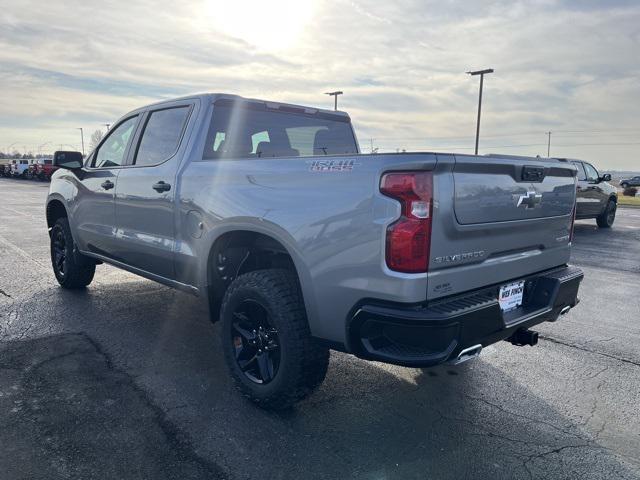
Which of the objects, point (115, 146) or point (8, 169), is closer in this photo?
point (115, 146)

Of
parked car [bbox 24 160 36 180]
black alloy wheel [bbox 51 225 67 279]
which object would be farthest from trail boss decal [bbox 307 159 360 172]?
parked car [bbox 24 160 36 180]

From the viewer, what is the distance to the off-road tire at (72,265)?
578cm

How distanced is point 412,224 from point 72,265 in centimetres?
465

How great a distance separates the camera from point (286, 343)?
9.64 feet

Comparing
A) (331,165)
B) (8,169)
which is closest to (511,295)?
(331,165)

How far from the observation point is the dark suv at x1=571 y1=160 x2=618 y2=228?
12.4 metres

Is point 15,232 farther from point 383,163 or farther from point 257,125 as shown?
point 383,163

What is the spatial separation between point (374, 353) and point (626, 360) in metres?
2.66

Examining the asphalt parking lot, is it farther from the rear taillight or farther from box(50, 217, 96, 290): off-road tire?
the rear taillight

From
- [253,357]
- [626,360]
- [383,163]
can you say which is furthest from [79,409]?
[626,360]

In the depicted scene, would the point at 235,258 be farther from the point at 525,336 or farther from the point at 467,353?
the point at 525,336

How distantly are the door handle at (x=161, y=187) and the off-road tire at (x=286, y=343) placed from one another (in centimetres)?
115

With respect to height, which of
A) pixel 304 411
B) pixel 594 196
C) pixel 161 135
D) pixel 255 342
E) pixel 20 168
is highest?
pixel 161 135

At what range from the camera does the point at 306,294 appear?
287 centimetres
